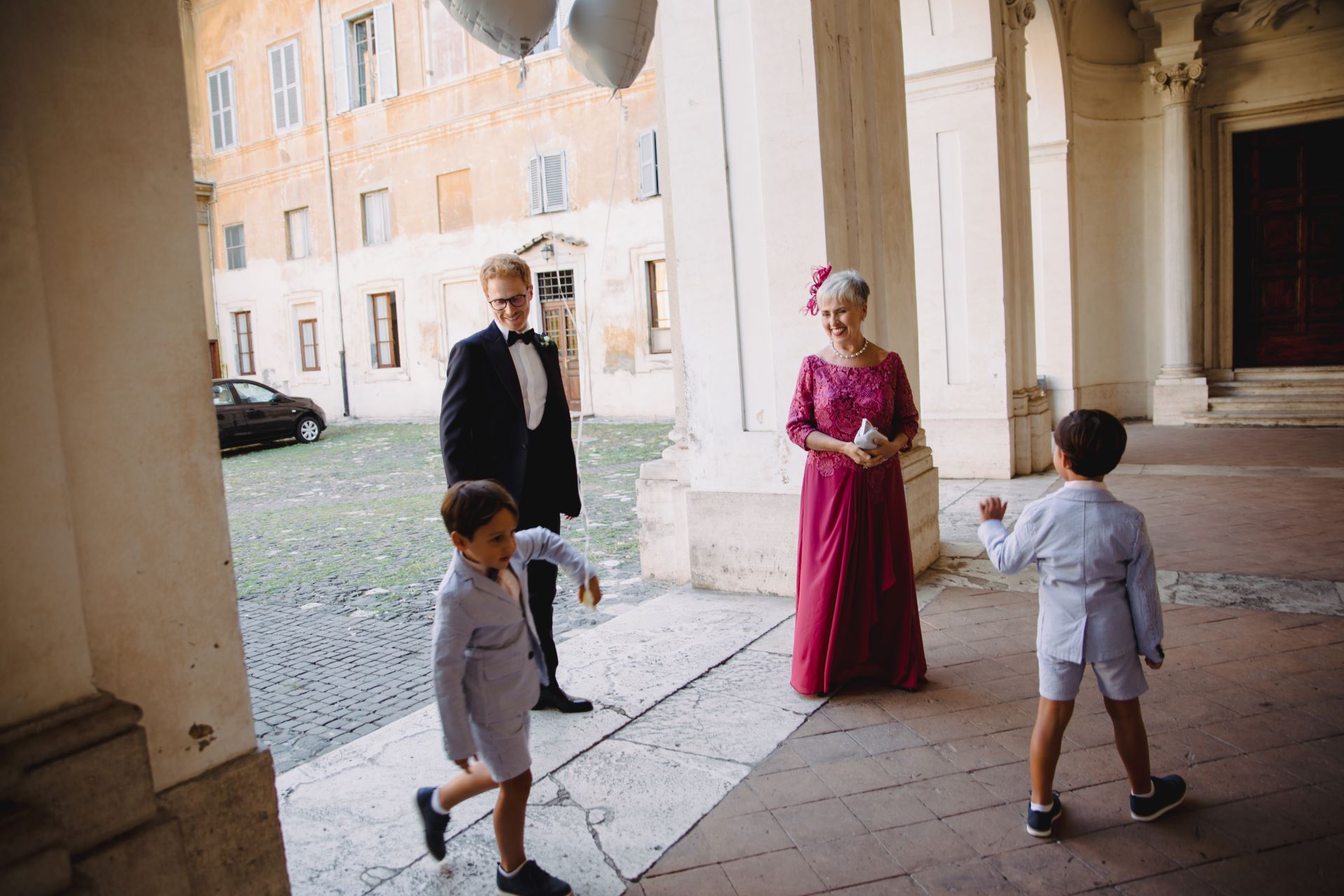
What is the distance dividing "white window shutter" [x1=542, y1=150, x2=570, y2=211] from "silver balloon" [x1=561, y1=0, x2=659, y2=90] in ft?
48.4

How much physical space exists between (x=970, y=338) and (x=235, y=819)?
7196 mm

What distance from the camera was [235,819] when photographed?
1.93 meters

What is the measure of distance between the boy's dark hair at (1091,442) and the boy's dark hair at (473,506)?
1.40 metres

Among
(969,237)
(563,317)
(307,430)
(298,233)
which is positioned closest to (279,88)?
(298,233)

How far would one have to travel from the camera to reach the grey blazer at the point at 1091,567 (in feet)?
7.40

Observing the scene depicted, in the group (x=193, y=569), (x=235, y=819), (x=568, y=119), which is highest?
(x=568, y=119)

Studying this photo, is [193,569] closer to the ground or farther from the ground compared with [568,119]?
closer to the ground

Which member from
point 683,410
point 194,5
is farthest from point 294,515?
point 194,5

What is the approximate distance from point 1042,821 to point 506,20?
12.7ft

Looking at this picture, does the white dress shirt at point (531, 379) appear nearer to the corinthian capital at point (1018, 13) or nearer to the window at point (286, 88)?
the corinthian capital at point (1018, 13)

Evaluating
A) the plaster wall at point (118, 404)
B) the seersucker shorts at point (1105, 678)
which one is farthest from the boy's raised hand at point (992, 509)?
the plaster wall at point (118, 404)

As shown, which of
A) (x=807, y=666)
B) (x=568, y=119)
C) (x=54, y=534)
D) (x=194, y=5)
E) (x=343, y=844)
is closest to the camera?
(x=54, y=534)

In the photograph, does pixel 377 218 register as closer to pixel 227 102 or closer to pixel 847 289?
pixel 227 102

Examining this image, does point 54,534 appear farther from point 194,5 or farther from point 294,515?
point 194,5
